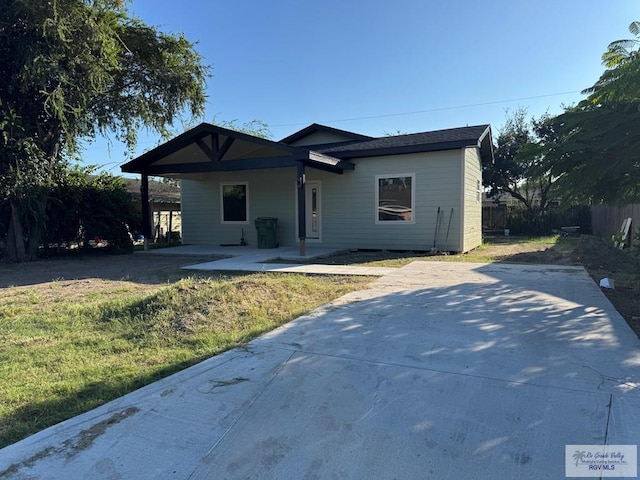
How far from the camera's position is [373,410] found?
2.84 metres

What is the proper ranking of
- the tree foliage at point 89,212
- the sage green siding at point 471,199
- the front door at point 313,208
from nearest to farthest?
the sage green siding at point 471,199 < the tree foliage at point 89,212 < the front door at point 313,208

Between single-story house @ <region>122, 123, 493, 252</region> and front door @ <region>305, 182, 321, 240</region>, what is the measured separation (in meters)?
0.03

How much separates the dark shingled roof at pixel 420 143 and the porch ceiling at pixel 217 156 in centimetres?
60

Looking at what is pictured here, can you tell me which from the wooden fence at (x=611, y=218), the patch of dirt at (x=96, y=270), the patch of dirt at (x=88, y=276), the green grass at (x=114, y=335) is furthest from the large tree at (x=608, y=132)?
the patch of dirt at (x=96, y=270)

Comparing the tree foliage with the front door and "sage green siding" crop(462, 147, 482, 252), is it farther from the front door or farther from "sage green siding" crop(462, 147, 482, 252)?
"sage green siding" crop(462, 147, 482, 252)

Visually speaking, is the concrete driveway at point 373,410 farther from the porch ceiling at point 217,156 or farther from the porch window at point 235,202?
the porch window at point 235,202

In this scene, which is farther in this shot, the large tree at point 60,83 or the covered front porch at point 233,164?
the covered front porch at point 233,164

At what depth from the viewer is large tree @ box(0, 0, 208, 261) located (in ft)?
34.1

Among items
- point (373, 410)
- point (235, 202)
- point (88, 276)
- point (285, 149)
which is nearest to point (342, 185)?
point (285, 149)

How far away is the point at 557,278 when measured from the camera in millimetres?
7488

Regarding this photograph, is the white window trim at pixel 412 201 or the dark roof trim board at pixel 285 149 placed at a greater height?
the dark roof trim board at pixel 285 149

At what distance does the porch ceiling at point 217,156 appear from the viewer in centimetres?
1133

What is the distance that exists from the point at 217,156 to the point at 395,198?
5.44m

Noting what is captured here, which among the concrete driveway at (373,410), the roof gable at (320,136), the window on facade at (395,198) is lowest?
the concrete driveway at (373,410)
